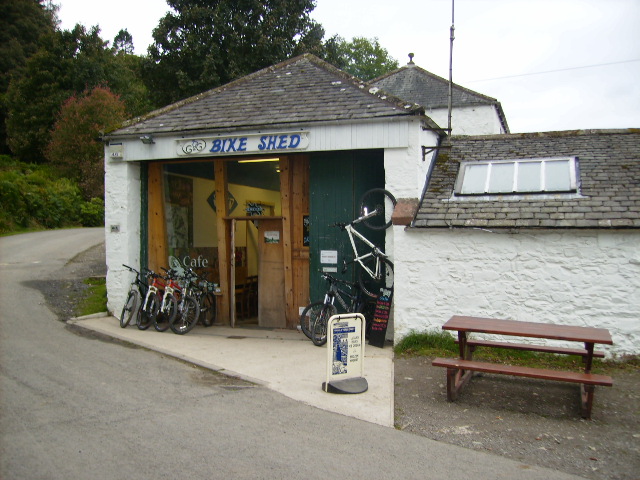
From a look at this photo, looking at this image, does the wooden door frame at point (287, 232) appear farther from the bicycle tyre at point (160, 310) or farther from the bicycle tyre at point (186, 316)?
the bicycle tyre at point (160, 310)

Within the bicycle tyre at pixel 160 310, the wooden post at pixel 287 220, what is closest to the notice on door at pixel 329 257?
the wooden post at pixel 287 220

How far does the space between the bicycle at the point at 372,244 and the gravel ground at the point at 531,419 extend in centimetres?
227

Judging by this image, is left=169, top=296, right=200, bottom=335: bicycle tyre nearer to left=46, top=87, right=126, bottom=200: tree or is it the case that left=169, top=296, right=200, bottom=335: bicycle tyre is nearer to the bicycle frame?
the bicycle frame

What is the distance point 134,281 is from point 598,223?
27.9 feet

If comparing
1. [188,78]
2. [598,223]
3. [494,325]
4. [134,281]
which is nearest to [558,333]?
[494,325]

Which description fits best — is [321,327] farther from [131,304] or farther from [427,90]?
[427,90]

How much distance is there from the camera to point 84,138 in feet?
98.7

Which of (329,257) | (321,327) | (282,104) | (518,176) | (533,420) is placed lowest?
(533,420)

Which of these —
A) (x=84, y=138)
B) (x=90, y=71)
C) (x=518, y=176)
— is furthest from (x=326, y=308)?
(x=90, y=71)

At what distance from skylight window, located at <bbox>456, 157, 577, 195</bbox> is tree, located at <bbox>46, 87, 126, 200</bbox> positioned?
77.6ft

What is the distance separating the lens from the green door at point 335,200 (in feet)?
35.1

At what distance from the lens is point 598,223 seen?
8.31 metres

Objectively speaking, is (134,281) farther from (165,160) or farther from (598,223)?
(598,223)

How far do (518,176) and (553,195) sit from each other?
838 millimetres
